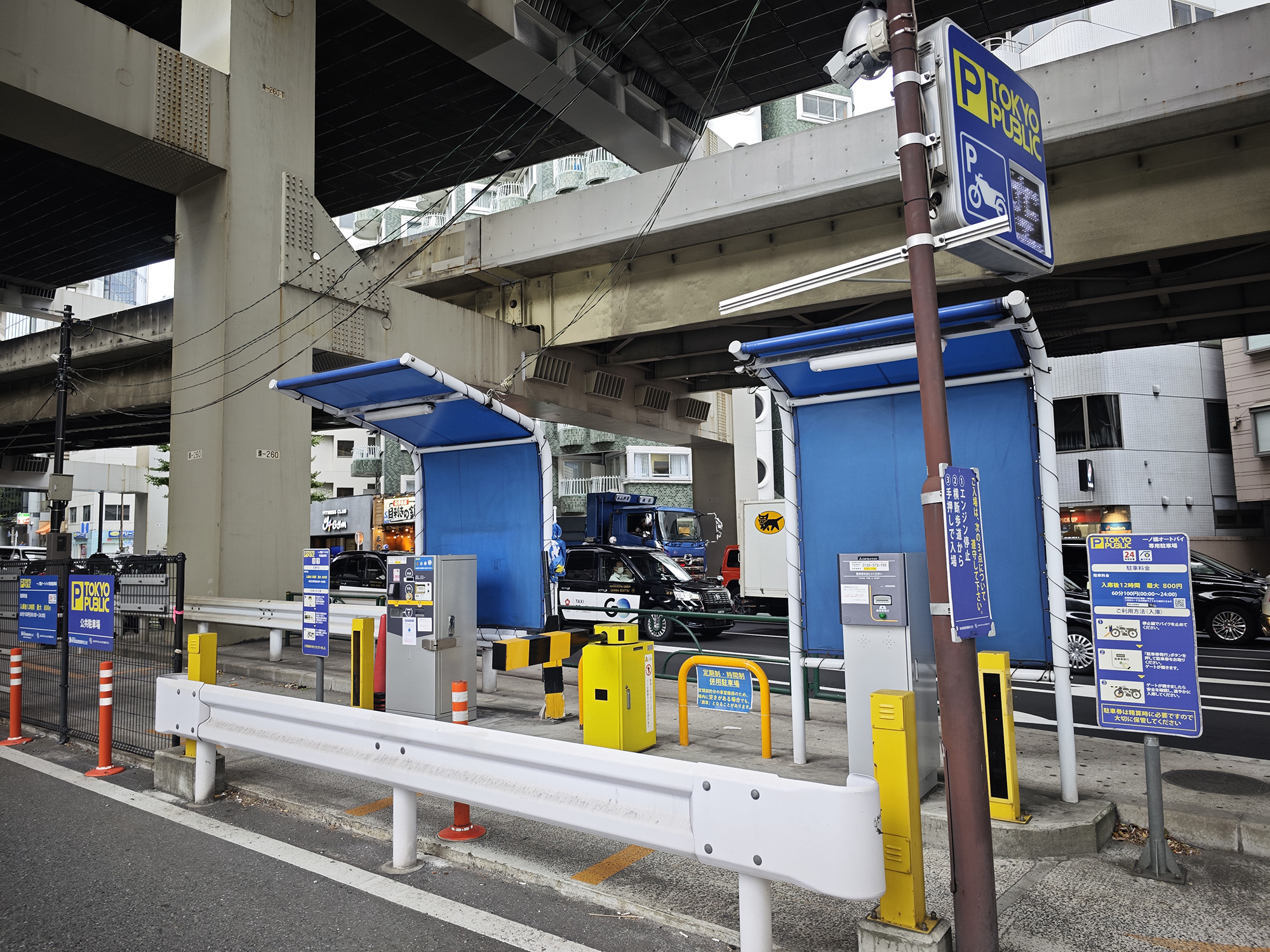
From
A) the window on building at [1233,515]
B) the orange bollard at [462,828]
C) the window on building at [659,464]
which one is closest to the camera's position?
the orange bollard at [462,828]

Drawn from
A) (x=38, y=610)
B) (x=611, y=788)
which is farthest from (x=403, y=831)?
(x=38, y=610)

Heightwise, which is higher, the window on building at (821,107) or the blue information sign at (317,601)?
the window on building at (821,107)

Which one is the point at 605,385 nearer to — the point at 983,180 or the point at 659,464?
the point at 983,180

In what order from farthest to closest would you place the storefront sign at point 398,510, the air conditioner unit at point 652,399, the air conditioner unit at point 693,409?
the storefront sign at point 398,510 → the air conditioner unit at point 693,409 → the air conditioner unit at point 652,399

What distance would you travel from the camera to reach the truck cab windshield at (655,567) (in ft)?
54.7

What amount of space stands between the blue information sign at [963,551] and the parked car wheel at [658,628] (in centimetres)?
1225

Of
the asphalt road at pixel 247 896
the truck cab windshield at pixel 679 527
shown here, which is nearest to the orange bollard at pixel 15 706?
the asphalt road at pixel 247 896

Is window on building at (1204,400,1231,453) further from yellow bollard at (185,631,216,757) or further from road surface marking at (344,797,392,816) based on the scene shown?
yellow bollard at (185,631,216,757)

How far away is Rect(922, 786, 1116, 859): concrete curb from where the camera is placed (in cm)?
508

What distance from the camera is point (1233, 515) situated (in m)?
31.1

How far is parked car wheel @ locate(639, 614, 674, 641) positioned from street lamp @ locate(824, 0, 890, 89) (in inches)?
489

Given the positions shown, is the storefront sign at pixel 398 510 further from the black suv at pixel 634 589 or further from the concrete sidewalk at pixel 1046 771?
the concrete sidewalk at pixel 1046 771

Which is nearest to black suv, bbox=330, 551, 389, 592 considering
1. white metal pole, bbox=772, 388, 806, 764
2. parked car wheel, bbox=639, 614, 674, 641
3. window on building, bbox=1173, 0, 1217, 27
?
parked car wheel, bbox=639, 614, 674, 641

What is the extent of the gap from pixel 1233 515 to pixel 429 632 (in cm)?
3333
